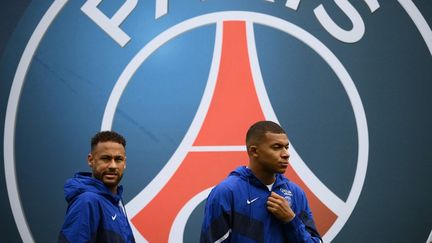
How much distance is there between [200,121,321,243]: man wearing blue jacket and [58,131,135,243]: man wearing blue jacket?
343 millimetres

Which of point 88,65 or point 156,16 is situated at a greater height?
point 156,16

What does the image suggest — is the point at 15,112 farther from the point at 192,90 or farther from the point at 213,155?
the point at 213,155

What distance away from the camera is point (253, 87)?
289cm

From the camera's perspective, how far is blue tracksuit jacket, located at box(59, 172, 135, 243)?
5.72 ft

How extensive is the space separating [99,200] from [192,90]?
121 cm

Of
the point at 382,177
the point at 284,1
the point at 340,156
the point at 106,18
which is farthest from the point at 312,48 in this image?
the point at 106,18

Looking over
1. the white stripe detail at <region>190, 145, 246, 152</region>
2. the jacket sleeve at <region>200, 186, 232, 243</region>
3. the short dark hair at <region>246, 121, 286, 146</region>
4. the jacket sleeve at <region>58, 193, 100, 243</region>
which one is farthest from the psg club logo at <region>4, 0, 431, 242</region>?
the jacket sleeve at <region>58, 193, 100, 243</region>

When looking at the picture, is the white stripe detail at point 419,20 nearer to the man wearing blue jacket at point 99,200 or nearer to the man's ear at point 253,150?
the man's ear at point 253,150

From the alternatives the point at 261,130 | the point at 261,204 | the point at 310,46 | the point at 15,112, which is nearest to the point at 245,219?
the point at 261,204

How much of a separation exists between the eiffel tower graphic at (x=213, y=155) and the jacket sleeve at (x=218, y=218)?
2.99 feet

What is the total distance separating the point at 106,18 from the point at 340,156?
5.15 ft

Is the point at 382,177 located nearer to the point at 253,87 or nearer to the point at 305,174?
the point at 305,174

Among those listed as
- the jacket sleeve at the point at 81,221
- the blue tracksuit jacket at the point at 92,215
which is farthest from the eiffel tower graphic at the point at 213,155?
the jacket sleeve at the point at 81,221

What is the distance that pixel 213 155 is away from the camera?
2865 millimetres
